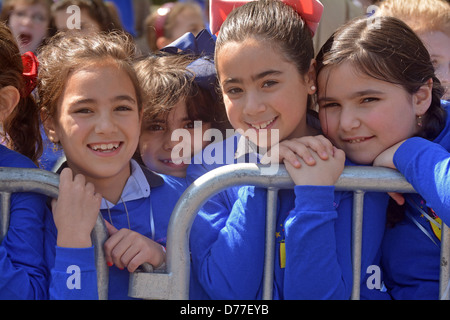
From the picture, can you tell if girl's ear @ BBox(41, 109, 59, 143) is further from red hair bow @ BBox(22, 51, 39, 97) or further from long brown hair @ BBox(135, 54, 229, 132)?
long brown hair @ BBox(135, 54, 229, 132)

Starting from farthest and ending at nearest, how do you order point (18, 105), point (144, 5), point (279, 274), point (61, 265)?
point (144, 5) < point (18, 105) < point (279, 274) < point (61, 265)

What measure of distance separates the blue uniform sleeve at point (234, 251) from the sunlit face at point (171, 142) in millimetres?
613

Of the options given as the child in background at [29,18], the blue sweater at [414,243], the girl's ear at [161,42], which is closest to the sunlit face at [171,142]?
the blue sweater at [414,243]

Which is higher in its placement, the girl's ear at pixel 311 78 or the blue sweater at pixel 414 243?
the girl's ear at pixel 311 78

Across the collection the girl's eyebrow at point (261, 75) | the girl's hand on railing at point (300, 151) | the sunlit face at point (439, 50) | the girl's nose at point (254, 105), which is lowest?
the girl's hand on railing at point (300, 151)

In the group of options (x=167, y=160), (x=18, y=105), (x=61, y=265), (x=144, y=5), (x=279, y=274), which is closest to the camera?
(x=61, y=265)

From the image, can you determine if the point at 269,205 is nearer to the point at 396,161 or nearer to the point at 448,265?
the point at 396,161

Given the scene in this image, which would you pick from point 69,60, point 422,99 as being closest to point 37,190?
point 69,60

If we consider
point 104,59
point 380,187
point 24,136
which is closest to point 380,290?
point 380,187

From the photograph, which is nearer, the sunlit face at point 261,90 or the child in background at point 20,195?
the child in background at point 20,195

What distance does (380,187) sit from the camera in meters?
1.95

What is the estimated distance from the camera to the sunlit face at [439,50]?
3.07 metres

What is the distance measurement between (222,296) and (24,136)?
1.06 metres

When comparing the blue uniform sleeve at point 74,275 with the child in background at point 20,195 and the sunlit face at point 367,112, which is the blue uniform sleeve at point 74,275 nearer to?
the child in background at point 20,195
